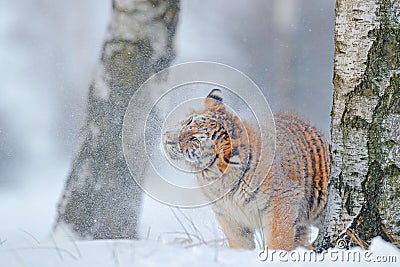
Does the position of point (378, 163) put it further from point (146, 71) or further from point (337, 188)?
point (146, 71)

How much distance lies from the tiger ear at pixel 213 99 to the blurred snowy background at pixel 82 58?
2.87m

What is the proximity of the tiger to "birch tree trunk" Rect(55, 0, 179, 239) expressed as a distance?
2.89 feet

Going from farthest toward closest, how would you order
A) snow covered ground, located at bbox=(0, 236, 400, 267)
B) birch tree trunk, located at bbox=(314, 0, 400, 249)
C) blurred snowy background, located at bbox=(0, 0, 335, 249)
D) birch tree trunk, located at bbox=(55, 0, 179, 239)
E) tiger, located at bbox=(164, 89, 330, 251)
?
1. blurred snowy background, located at bbox=(0, 0, 335, 249)
2. birch tree trunk, located at bbox=(55, 0, 179, 239)
3. tiger, located at bbox=(164, 89, 330, 251)
4. birch tree trunk, located at bbox=(314, 0, 400, 249)
5. snow covered ground, located at bbox=(0, 236, 400, 267)

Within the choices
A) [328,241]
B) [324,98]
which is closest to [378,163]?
[328,241]

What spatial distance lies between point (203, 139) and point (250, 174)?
0.74 ft

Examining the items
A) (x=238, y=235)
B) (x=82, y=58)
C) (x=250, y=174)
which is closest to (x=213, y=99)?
(x=250, y=174)

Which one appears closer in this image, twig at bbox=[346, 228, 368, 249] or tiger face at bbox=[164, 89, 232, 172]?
twig at bbox=[346, 228, 368, 249]

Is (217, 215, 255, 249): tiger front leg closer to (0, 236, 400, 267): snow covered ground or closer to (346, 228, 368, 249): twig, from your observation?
(346, 228, 368, 249): twig

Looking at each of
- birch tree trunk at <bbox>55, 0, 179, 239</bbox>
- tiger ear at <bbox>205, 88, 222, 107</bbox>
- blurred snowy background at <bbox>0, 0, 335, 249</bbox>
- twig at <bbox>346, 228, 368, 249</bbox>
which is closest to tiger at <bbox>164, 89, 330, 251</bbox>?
tiger ear at <bbox>205, 88, 222, 107</bbox>

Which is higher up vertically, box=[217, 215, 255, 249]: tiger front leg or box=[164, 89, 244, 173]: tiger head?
box=[164, 89, 244, 173]: tiger head

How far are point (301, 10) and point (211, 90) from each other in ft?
13.0

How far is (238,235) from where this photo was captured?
2502 mm

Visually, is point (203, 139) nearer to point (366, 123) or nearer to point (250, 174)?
point (250, 174)

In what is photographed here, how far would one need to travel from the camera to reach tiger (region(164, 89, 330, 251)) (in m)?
2.34
